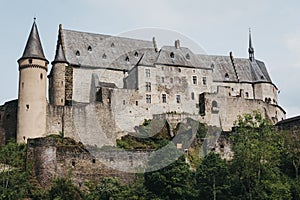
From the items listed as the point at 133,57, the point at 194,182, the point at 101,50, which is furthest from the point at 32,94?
the point at 133,57

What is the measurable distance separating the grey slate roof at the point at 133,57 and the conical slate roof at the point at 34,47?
6.84m

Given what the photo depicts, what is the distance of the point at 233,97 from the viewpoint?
72.4 m

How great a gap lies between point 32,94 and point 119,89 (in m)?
11.5

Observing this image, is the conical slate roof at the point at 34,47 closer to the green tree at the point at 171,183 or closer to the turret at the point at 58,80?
the turret at the point at 58,80

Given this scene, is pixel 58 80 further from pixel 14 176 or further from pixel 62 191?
pixel 62 191

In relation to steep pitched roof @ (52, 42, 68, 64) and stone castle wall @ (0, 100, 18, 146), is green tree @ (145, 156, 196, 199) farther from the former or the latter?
steep pitched roof @ (52, 42, 68, 64)

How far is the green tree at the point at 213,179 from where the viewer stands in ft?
150

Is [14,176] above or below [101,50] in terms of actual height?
below

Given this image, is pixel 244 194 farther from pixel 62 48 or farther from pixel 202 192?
pixel 62 48

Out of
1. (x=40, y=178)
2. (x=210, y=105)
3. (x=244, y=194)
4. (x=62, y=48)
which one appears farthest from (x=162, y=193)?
(x=62, y=48)

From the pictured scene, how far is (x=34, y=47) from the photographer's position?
59.4 metres

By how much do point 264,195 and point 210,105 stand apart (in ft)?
85.2

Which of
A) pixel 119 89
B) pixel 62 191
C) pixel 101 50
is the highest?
pixel 101 50

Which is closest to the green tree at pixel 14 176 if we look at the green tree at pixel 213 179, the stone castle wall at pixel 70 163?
the stone castle wall at pixel 70 163
